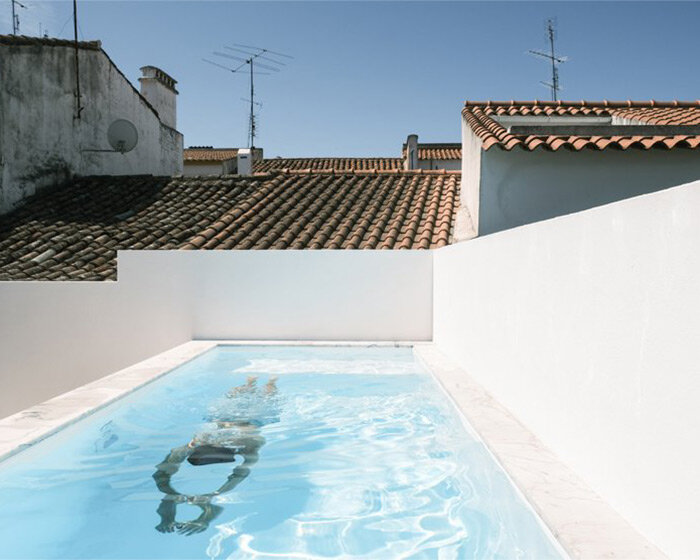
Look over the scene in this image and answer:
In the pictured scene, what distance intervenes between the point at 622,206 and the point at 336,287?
7.99m

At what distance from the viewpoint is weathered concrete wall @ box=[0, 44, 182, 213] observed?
572 inches

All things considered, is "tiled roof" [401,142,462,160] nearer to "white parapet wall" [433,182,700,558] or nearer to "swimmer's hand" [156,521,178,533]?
"white parapet wall" [433,182,700,558]

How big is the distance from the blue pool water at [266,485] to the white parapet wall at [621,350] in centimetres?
57

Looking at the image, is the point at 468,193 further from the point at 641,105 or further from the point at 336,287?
the point at 641,105

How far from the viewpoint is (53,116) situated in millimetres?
15648

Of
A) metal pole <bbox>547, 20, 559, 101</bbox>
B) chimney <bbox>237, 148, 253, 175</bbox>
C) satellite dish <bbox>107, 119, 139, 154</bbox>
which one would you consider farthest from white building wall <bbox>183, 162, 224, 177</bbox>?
metal pole <bbox>547, 20, 559, 101</bbox>

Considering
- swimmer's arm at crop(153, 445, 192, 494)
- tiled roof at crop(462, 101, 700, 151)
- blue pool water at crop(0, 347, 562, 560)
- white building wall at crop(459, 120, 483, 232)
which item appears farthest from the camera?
white building wall at crop(459, 120, 483, 232)

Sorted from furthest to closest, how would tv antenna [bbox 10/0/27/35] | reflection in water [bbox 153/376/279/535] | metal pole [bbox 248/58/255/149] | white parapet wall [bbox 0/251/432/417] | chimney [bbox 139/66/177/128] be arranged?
metal pole [bbox 248/58/255/149], chimney [bbox 139/66/177/128], tv antenna [bbox 10/0/27/35], white parapet wall [bbox 0/251/432/417], reflection in water [bbox 153/376/279/535]

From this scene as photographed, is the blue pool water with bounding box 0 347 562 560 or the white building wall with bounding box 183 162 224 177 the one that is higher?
the white building wall with bounding box 183 162 224 177

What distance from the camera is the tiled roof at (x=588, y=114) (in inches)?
348

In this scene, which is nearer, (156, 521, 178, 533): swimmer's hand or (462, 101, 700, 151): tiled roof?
(156, 521, 178, 533): swimmer's hand

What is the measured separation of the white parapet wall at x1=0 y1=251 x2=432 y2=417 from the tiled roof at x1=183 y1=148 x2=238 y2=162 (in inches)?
764

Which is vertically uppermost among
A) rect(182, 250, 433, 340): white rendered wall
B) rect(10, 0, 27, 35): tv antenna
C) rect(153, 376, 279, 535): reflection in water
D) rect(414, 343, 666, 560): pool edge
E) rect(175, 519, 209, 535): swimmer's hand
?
rect(10, 0, 27, 35): tv antenna

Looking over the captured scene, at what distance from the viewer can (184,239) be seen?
40.5ft
